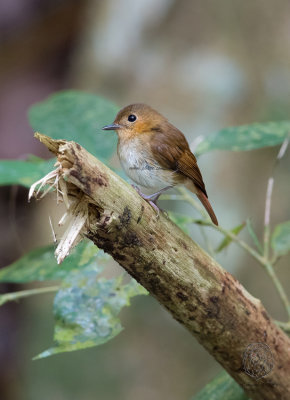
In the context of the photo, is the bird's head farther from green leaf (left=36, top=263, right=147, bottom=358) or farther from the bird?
green leaf (left=36, top=263, right=147, bottom=358)

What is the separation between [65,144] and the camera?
1.03 metres

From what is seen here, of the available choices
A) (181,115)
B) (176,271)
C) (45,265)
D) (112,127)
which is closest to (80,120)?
(112,127)

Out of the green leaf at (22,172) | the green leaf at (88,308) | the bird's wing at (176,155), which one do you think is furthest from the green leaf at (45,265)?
the bird's wing at (176,155)

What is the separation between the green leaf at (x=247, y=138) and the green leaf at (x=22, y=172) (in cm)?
45

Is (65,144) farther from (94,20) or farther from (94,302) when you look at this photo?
(94,20)

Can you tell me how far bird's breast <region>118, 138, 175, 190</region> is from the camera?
164 centimetres

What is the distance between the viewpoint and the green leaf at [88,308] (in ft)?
4.49

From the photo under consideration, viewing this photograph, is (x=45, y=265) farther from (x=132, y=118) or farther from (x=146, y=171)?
(x=132, y=118)

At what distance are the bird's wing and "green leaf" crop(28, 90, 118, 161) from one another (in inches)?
7.3

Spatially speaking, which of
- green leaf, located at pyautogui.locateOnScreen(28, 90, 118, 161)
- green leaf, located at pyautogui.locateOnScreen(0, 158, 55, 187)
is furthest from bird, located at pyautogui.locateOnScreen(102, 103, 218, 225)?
green leaf, located at pyautogui.locateOnScreen(0, 158, 55, 187)

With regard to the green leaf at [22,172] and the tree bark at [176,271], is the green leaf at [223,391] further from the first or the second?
the green leaf at [22,172]

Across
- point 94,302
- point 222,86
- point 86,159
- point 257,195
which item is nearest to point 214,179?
point 257,195

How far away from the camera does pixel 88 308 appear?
56.8 inches

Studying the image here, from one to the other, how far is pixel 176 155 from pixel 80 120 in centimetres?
35
